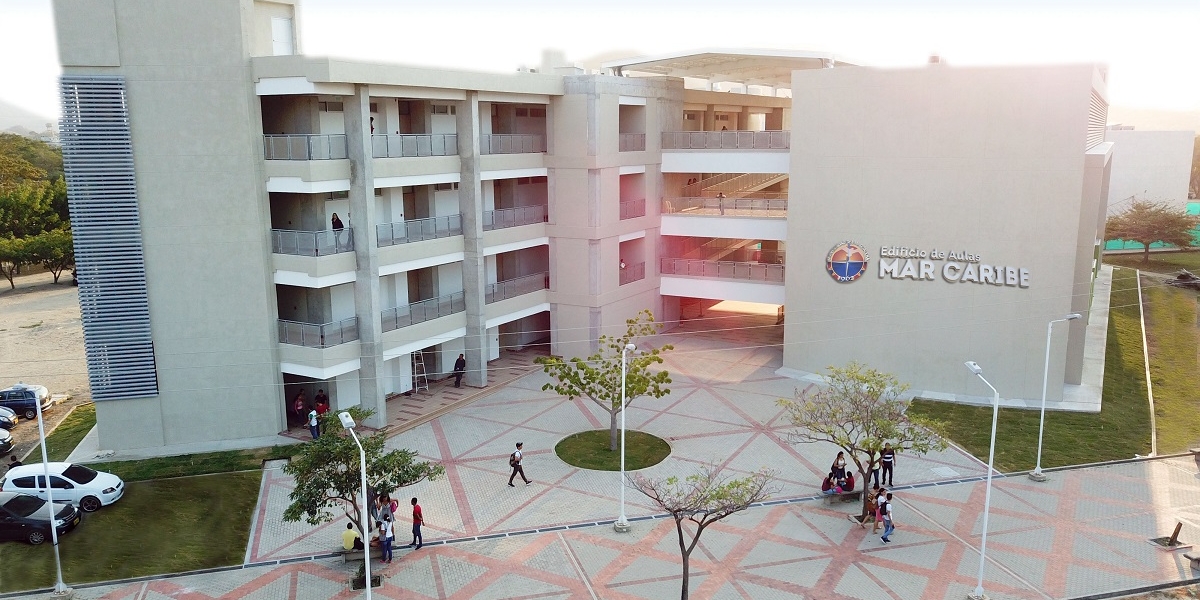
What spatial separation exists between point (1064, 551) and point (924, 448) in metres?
3.88

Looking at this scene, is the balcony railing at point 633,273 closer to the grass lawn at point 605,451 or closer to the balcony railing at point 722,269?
the balcony railing at point 722,269

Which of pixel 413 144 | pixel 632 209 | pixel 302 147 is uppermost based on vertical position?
pixel 413 144

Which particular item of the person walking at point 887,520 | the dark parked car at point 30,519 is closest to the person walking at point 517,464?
the person walking at point 887,520

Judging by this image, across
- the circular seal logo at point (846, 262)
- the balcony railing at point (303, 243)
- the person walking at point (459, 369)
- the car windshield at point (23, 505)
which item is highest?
the balcony railing at point (303, 243)

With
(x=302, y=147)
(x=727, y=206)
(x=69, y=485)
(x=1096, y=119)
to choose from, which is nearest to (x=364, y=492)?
(x=69, y=485)

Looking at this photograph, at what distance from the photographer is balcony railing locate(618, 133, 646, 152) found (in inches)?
1423

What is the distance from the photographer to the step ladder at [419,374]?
106 ft

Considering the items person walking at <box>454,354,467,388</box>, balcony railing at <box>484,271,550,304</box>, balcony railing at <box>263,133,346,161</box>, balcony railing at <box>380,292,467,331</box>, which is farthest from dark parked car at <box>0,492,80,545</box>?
balcony railing at <box>484,271,550,304</box>

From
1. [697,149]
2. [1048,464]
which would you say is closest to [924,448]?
[1048,464]

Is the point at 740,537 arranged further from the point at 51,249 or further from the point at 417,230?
the point at 51,249

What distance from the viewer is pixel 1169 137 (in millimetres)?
68062

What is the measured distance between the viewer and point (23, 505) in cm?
2134

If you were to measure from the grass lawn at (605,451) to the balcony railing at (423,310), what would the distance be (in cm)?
705

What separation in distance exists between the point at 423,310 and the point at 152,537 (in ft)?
38.9
